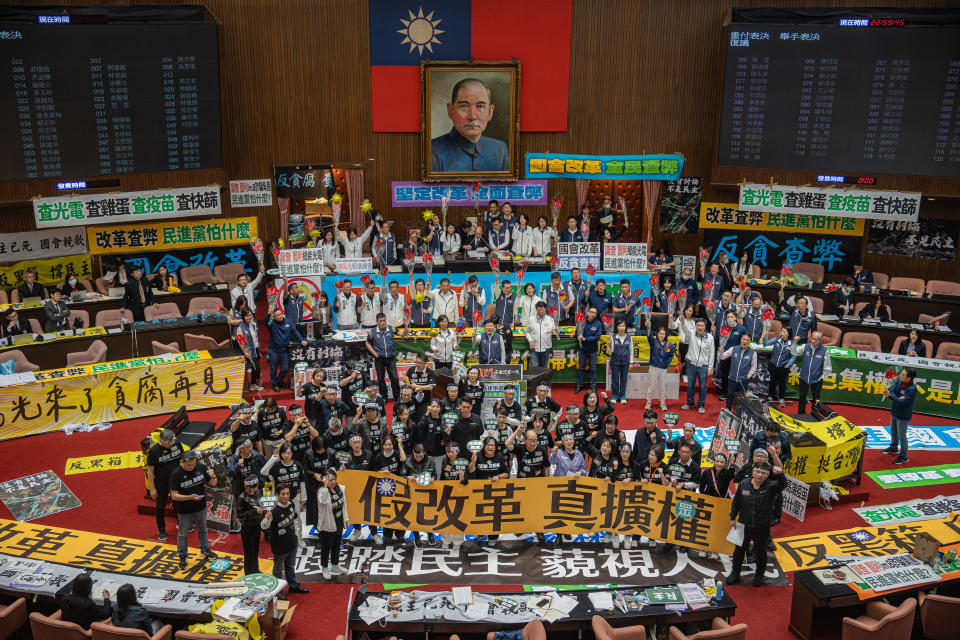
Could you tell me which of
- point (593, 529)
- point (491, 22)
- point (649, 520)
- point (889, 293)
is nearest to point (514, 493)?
point (593, 529)

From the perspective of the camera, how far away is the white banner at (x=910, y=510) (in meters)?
11.5

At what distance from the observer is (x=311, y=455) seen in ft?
33.9

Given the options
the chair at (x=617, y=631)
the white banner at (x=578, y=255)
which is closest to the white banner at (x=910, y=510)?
the chair at (x=617, y=631)

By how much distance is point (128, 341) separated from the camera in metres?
15.6

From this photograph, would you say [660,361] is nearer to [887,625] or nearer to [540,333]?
[540,333]

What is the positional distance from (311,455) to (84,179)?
1063cm

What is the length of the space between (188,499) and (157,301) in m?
8.92

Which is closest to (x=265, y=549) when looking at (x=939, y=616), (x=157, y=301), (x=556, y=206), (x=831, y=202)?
(x=939, y=616)

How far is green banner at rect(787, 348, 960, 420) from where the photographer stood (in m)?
14.8

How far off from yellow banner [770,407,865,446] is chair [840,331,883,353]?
161 inches

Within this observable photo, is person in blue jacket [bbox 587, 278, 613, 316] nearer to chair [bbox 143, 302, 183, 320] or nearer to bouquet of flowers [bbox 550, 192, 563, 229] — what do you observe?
bouquet of flowers [bbox 550, 192, 563, 229]

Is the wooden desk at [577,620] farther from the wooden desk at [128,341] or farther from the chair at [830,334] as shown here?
the wooden desk at [128,341]

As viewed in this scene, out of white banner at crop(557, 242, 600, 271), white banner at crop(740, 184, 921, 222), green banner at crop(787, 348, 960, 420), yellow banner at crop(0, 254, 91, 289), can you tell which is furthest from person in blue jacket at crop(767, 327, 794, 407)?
yellow banner at crop(0, 254, 91, 289)

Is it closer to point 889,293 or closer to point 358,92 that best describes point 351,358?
point 358,92
